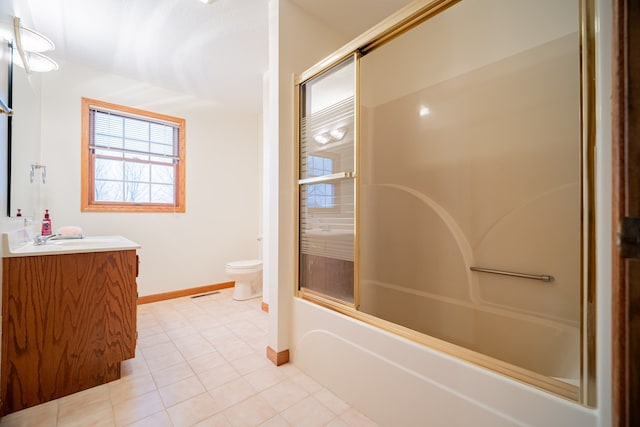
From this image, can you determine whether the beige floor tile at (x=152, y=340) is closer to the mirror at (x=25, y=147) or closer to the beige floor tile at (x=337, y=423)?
the mirror at (x=25, y=147)

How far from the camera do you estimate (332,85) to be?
188 cm

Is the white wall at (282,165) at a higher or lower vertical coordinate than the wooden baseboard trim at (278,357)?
higher

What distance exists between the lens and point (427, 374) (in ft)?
3.89

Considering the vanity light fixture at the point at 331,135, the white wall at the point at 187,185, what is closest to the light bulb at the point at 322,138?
the vanity light fixture at the point at 331,135

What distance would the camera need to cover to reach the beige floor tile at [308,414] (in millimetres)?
1430

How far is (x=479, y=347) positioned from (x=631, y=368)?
5.83ft

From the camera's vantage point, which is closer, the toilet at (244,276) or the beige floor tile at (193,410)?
the beige floor tile at (193,410)

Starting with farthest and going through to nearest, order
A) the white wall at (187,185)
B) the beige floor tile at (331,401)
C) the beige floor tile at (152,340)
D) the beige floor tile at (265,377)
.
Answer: the white wall at (187,185), the beige floor tile at (152,340), the beige floor tile at (265,377), the beige floor tile at (331,401)

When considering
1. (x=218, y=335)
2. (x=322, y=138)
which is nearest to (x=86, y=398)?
(x=218, y=335)

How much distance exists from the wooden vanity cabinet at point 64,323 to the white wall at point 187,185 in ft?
5.34

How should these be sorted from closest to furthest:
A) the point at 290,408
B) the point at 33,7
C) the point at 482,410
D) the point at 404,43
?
the point at 482,410, the point at 290,408, the point at 33,7, the point at 404,43

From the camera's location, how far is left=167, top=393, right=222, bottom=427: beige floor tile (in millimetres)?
1446

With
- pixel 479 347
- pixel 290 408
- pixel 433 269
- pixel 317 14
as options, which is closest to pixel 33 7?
pixel 317 14

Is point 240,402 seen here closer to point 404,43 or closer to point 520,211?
point 520,211
